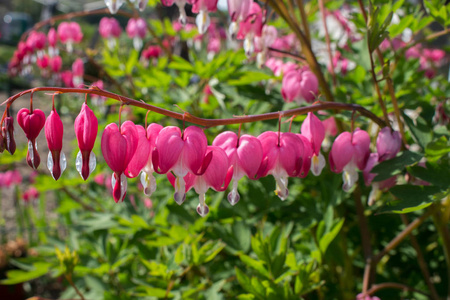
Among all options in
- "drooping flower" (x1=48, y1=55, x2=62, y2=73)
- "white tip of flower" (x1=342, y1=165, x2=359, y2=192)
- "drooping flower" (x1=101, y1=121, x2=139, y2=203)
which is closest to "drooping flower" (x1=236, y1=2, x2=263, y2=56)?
"white tip of flower" (x1=342, y1=165, x2=359, y2=192)

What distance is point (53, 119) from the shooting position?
0.71 metres

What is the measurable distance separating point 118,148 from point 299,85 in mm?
659

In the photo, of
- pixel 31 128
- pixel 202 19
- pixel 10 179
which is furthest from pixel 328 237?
pixel 10 179

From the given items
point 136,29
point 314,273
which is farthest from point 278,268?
point 136,29

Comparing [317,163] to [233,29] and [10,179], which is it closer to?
[233,29]

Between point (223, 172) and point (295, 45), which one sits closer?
point (223, 172)

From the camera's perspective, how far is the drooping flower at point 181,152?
743mm

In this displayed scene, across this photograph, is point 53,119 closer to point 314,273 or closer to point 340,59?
point 314,273

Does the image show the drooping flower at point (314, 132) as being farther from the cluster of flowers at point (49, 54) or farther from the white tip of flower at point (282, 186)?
the cluster of flowers at point (49, 54)

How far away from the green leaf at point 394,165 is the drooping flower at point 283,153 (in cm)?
20

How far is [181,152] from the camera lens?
2.46 ft

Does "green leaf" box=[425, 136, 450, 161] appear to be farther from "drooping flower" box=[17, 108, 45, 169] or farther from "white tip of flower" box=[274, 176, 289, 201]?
"drooping flower" box=[17, 108, 45, 169]

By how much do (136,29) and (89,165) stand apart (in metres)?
1.90

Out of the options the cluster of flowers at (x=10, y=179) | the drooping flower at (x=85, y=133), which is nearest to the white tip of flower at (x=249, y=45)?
the drooping flower at (x=85, y=133)
